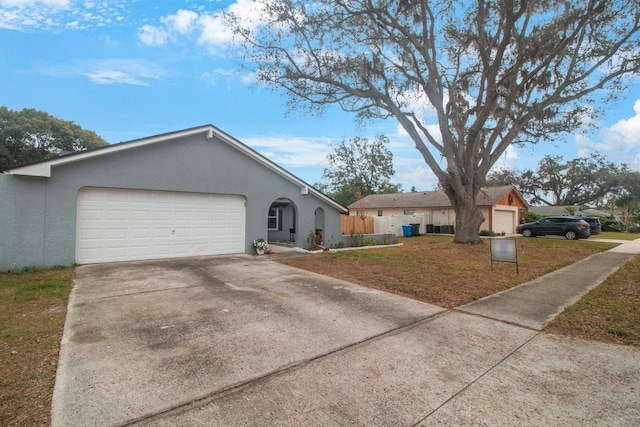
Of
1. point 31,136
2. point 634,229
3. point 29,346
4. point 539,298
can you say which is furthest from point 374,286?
point 634,229

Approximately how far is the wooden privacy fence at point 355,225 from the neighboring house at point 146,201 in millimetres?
2107

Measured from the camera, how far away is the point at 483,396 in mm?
2779

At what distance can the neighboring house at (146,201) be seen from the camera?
27.9ft

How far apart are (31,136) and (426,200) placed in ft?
113

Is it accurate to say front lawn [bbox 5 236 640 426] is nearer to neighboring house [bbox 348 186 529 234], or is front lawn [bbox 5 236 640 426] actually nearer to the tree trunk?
the tree trunk

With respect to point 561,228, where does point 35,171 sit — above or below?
above

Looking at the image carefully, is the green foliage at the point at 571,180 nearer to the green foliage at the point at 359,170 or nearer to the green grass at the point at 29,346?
the green foliage at the point at 359,170

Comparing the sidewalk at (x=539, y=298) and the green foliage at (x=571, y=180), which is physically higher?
the green foliage at (x=571, y=180)

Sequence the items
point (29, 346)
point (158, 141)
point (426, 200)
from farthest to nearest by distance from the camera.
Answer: point (426, 200), point (158, 141), point (29, 346)

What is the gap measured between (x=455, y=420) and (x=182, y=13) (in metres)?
12.2

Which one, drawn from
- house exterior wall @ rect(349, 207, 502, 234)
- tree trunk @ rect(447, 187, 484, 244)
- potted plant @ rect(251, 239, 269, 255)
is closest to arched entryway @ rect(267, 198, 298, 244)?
potted plant @ rect(251, 239, 269, 255)

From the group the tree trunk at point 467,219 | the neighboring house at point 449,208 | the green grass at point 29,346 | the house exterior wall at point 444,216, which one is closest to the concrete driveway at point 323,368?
the green grass at point 29,346

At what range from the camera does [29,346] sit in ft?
11.9

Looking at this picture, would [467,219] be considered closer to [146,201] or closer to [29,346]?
[146,201]
